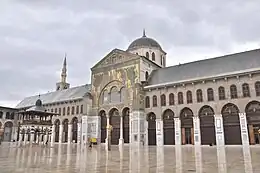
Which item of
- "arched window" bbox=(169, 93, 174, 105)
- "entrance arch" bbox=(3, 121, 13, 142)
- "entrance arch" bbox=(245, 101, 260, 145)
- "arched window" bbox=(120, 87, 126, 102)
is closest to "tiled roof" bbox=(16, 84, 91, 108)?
"entrance arch" bbox=(3, 121, 13, 142)

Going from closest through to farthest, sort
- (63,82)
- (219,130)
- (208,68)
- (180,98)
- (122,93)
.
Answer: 1. (219,130)
2. (180,98)
3. (208,68)
4. (122,93)
5. (63,82)

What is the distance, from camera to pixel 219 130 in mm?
30141

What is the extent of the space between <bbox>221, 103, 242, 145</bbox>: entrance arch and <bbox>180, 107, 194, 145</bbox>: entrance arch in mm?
4470

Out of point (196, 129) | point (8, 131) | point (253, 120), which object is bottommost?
point (8, 131)

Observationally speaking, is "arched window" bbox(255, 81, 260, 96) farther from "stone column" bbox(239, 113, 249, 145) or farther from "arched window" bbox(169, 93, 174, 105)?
"arched window" bbox(169, 93, 174, 105)

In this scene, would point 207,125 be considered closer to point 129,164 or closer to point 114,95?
point 114,95

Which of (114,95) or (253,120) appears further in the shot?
(114,95)

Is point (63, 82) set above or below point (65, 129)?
above

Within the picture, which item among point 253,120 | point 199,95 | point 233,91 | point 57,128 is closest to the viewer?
point 253,120

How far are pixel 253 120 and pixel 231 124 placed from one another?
8.44 ft

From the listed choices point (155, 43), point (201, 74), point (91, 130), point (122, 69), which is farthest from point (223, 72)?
point (91, 130)

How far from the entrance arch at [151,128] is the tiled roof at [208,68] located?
4691mm

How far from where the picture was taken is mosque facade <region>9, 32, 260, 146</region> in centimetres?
2958

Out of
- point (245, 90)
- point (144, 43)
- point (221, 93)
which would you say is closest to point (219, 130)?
point (221, 93)
